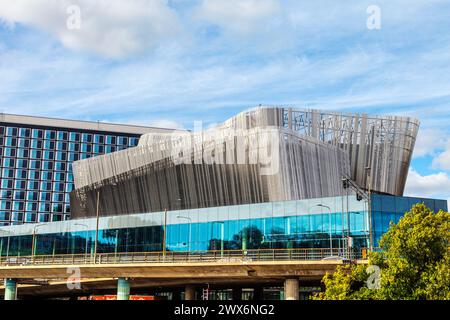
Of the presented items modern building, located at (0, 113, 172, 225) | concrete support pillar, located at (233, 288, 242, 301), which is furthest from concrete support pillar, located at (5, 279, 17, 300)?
modern building, located at (0, 113, 172, 225)

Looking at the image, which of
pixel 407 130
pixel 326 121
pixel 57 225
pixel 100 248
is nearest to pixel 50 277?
pixel 100 248

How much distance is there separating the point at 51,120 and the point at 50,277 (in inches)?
4738

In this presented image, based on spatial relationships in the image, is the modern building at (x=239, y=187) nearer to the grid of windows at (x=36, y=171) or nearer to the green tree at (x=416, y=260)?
the green tree at (x=416, y=260)

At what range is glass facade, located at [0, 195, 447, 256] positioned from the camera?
237ft

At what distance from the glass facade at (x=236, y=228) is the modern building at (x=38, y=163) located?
81.0 m

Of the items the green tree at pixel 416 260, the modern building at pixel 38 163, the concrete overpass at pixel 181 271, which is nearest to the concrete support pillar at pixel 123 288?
the concrete overpass at pixel 181 271

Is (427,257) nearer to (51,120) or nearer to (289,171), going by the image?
(289,171)

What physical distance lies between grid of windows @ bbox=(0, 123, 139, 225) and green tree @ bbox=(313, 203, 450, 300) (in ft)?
508

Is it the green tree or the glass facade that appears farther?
the glass facade

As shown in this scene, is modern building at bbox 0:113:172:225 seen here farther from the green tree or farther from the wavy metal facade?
the green tree

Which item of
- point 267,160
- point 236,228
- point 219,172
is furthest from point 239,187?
point 236,228

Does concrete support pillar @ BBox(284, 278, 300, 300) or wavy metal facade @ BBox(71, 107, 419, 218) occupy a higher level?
wavy metal facade @ BBox(71, 107, 419, 218)

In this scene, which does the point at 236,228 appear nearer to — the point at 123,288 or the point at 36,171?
the point at 123,288

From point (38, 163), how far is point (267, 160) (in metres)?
111
